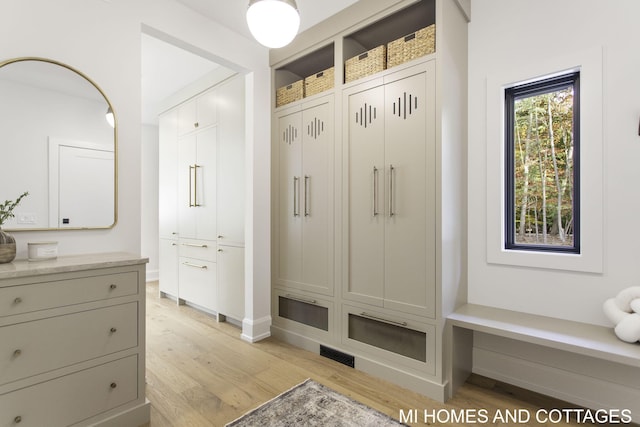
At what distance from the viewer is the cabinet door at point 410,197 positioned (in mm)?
2064

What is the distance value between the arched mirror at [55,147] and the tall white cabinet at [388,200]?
146 cm

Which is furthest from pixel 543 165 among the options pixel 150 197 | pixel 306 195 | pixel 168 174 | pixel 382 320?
pixel 150 197

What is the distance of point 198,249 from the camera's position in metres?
3.82

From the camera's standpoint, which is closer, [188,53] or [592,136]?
[592,136]

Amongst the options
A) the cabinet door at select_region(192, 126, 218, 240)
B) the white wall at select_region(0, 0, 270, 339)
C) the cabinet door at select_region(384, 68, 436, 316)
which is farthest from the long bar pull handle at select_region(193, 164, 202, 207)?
the cabinet door at select_region(384, 68, 436, 316)

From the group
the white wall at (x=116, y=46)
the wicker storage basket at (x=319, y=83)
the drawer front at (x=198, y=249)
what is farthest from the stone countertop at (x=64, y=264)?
the wicker storage basket at (x=319, y=83)

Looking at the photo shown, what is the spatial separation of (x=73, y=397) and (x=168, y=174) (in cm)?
326

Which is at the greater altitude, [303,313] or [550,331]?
[550,331]

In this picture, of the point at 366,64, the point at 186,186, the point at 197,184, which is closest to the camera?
the point at 366,64

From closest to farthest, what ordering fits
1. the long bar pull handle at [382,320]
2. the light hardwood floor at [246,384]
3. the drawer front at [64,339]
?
the drawer front at [64,339] < the light hardwood floor at [246,384] < the long bar pull handle at [382,320]

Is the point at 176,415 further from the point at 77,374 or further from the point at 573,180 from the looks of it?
the point at 573,180

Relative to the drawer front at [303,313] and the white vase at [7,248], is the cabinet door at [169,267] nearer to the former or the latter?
the drawer front at [303,313]

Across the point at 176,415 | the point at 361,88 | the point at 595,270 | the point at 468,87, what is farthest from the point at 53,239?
the point at 595,270

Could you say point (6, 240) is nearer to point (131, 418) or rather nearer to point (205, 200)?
point (131, 418)
